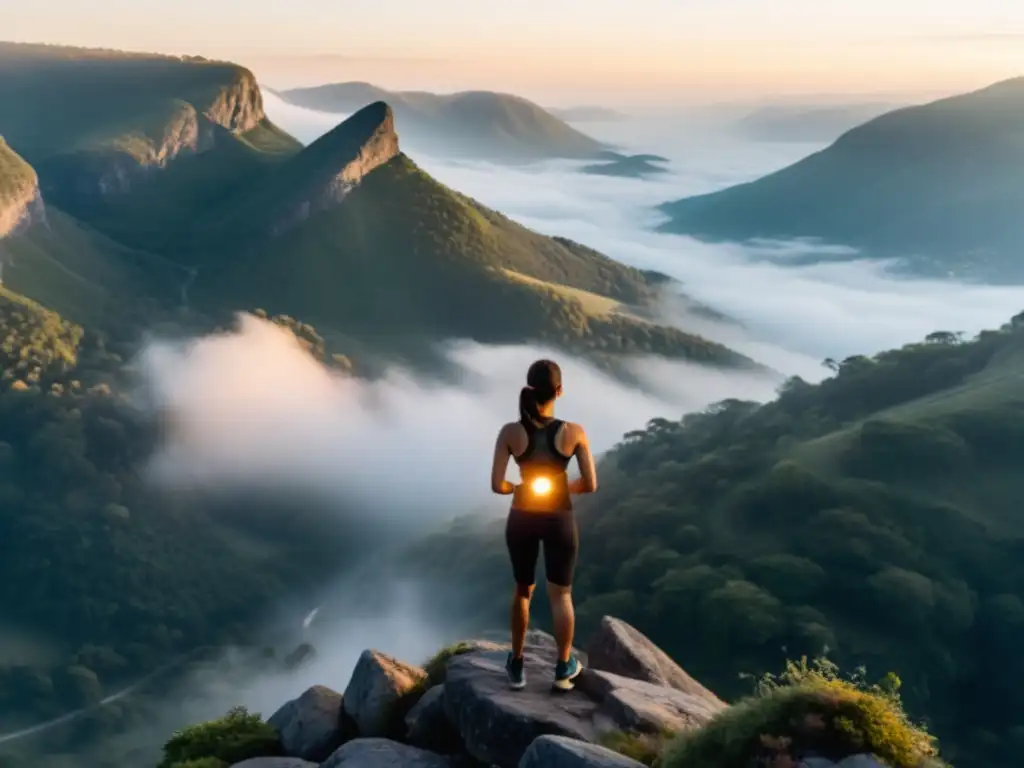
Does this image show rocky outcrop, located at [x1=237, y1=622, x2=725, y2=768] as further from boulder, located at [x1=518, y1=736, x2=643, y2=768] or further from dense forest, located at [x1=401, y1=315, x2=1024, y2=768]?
dense forest, located at [x1=401, y1=315, x2=1024, y2=768]

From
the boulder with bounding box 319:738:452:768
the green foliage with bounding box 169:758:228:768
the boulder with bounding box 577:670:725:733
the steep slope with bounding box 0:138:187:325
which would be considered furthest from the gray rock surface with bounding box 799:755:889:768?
the steep slope with bounding box 0:138:187:325

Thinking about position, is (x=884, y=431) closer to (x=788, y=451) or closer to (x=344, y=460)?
(x=788, y=451)

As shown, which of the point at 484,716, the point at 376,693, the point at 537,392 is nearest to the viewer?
the point at 537,392

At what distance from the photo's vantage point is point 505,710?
12648mm

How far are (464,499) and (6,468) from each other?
8127 centimetres

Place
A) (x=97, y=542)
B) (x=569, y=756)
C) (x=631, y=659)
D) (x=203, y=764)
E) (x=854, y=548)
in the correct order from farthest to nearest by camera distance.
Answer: (x=97, y=542), (x=854, y=548), (x=631, y=659), (x=203, y=764), (x=569, y=756)

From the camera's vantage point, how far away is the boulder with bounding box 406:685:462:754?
14070 millimetres

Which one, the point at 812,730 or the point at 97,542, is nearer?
the point at 812,730

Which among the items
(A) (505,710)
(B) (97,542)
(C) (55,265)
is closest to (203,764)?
(A) (505,710)

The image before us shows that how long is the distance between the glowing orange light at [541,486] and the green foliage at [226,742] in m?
8.50

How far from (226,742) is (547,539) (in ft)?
28.1

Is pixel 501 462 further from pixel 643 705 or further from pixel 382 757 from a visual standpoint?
pixel 382 757

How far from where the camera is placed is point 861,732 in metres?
9.23

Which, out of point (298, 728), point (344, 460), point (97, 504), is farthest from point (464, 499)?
point (298, 728)
